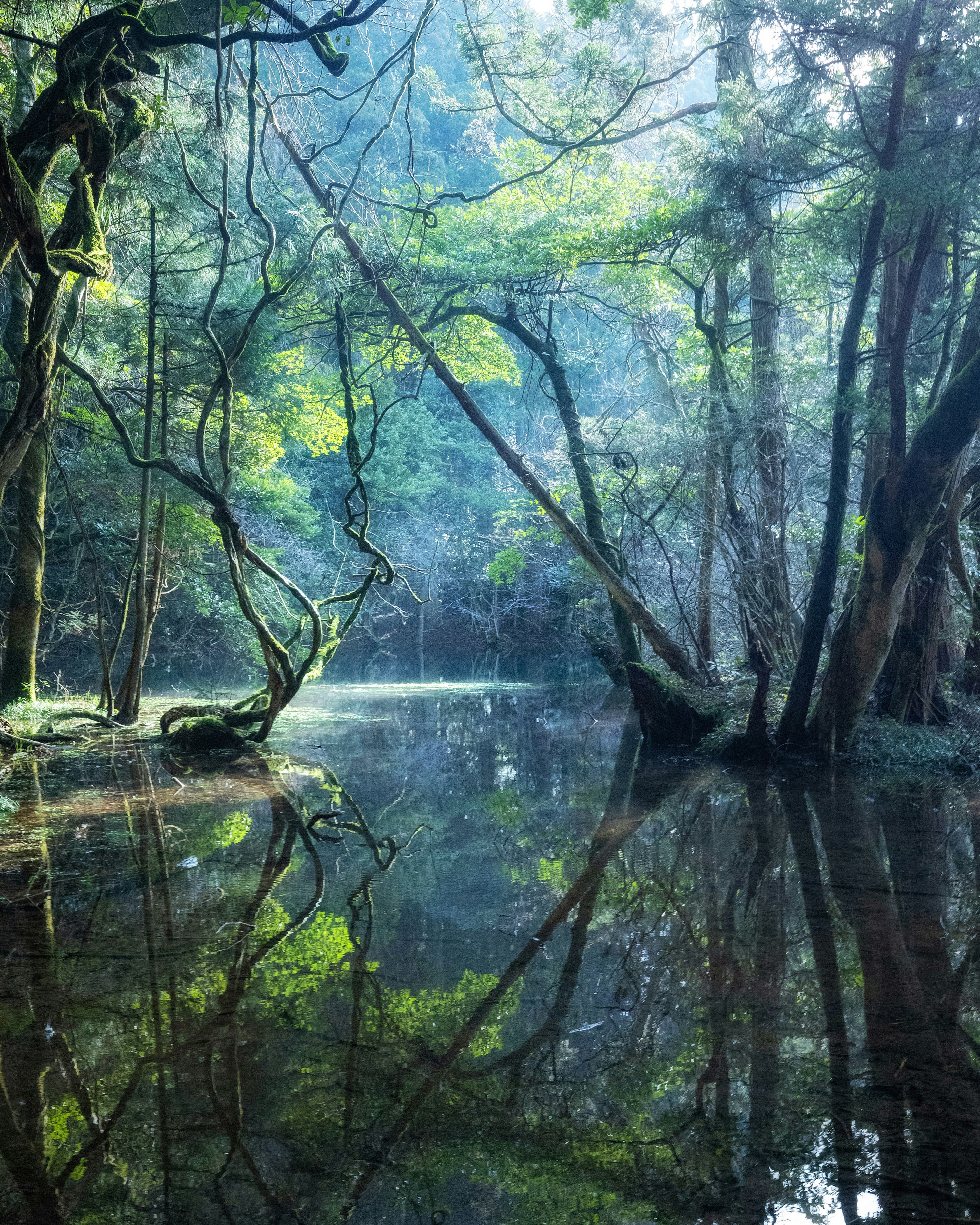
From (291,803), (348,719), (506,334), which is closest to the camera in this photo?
(291,803)

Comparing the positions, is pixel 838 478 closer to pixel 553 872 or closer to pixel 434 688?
pixel 553 872

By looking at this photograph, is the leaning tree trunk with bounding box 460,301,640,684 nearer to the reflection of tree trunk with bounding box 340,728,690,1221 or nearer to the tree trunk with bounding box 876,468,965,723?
the tree trunk with bounding box 876,468,965,723

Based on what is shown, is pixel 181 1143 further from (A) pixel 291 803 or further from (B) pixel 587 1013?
(A) pixel 291 803

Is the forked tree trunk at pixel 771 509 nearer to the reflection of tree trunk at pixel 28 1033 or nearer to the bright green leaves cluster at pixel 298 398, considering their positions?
the reflection of tree trunk at pixel 28 1033

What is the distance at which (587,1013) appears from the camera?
312 cm

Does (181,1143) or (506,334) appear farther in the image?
(506,334)

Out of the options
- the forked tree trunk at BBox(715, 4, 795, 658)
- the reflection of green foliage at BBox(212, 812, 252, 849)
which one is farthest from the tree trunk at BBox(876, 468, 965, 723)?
the reflection of green foliage at BBox(212, 812, 252, 849)

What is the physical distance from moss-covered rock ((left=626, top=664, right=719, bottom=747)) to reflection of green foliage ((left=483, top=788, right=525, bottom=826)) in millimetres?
2227

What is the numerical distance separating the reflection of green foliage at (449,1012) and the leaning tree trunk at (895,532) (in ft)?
16.4

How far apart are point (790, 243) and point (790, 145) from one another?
4.06 ft

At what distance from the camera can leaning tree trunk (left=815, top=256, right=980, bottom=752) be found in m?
6.62

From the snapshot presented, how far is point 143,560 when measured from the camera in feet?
31.1

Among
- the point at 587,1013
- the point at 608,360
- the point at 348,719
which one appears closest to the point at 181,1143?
the point at 587,1013

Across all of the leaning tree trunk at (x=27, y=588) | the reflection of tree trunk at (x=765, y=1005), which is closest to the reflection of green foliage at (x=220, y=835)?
the reflection of tree trunk at (x=765, y=1005)
